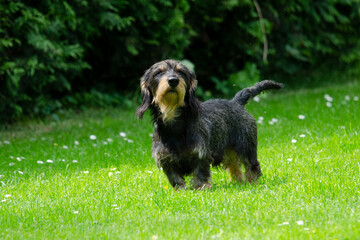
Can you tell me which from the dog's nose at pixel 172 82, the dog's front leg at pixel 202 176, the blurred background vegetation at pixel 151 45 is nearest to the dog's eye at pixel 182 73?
the dog's nose at pixel 172 82

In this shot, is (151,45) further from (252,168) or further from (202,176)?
(202,176)

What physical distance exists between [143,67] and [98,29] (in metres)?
1.32

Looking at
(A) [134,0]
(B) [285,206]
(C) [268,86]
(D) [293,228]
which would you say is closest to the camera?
(D) [293,228]

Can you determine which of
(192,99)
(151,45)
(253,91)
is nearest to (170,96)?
(192,99)

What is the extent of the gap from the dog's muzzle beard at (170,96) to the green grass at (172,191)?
0.74 m

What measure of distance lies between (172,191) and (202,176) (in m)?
0.32

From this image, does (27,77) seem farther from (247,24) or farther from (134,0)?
(247,24)

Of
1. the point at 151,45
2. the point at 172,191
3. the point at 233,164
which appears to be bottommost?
the point at 151,45

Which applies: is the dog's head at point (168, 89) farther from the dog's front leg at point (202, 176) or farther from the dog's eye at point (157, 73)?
the dog's front leg at point (202, 176)

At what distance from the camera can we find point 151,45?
460 inches

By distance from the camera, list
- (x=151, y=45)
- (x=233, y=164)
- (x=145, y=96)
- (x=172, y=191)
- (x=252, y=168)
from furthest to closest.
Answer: (x=151, y=45) → (x=233, y=164) → (x=252, y=168) → (x=145, y=96) → (x=172, y=191)

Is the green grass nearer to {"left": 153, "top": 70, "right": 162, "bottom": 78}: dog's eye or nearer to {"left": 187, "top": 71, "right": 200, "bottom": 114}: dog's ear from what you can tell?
{"left": 187, "top": 71, "right": 200, "bottom": 114}: dog's ear

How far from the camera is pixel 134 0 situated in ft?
35.7

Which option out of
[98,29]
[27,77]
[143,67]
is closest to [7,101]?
[27,77]
